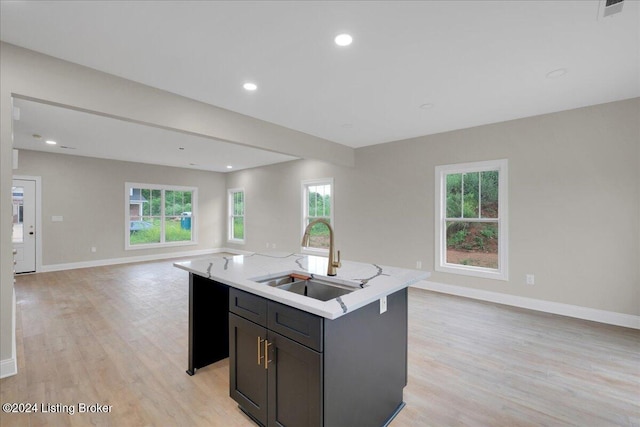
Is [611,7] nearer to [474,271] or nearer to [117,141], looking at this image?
[474,271]

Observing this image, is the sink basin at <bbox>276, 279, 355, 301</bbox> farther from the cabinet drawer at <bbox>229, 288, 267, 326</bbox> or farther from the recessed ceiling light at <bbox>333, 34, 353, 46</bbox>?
the recessed ceiling light at <bbox>333, 34, 353, 46</bbox>

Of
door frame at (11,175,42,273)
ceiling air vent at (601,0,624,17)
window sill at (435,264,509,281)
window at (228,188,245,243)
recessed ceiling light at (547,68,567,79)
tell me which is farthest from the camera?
window at (228,188,245,243)

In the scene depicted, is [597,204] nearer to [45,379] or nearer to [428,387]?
[428,387]

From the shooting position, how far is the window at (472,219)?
4.10m

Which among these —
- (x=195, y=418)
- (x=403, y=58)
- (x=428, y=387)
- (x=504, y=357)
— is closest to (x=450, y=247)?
(x=504, y=357)

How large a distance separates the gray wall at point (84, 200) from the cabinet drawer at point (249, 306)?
6894 millimetres

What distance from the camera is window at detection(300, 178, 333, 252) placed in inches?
251

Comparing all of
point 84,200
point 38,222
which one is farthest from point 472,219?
point 38,222

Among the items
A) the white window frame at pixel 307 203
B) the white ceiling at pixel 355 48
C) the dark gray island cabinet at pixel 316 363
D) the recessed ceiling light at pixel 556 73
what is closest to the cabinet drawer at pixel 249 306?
the dark gray island cabinet at pixel 316 363

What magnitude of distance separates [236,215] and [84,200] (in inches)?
146

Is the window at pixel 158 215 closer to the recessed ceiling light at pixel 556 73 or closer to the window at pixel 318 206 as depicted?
the window at pixel 318 206

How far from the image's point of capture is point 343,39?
2.18 m

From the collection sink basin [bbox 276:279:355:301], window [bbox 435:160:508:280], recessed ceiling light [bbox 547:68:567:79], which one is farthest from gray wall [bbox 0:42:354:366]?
recessed ceiling light [bbox 547:68:567:79]

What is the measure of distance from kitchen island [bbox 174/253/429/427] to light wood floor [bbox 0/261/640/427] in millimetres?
350
